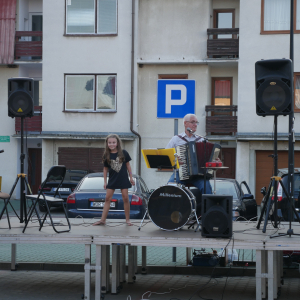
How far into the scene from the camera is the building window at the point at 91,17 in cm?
2438

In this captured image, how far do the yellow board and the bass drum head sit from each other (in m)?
0.44

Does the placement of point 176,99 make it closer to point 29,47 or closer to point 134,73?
point 134,73

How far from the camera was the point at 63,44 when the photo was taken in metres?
24.5

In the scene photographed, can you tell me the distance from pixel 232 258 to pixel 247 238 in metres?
2.27

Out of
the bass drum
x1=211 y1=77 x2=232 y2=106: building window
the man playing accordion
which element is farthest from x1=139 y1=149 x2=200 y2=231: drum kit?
x1=211 y1=77 x2=232 y2=106: building window

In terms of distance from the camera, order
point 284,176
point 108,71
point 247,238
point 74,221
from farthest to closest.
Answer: point 108,71 < point 284,176 < point 74,221 < point 247,238

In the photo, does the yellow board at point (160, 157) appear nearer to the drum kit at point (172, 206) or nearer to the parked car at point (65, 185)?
the drum kit at point (172, 206)

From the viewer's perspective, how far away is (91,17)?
24453 millimetres

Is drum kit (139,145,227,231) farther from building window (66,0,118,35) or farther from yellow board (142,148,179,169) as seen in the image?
building window (66,0,118,35)

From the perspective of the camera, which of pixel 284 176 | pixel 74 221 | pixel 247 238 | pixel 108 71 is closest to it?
pixel 247 238

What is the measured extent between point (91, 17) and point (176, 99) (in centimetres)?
1509

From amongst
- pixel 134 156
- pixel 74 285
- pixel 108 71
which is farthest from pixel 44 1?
pixel 74 285

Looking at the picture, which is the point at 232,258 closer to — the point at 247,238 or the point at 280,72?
the point at 247,238

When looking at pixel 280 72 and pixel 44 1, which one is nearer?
pixel 280 72
